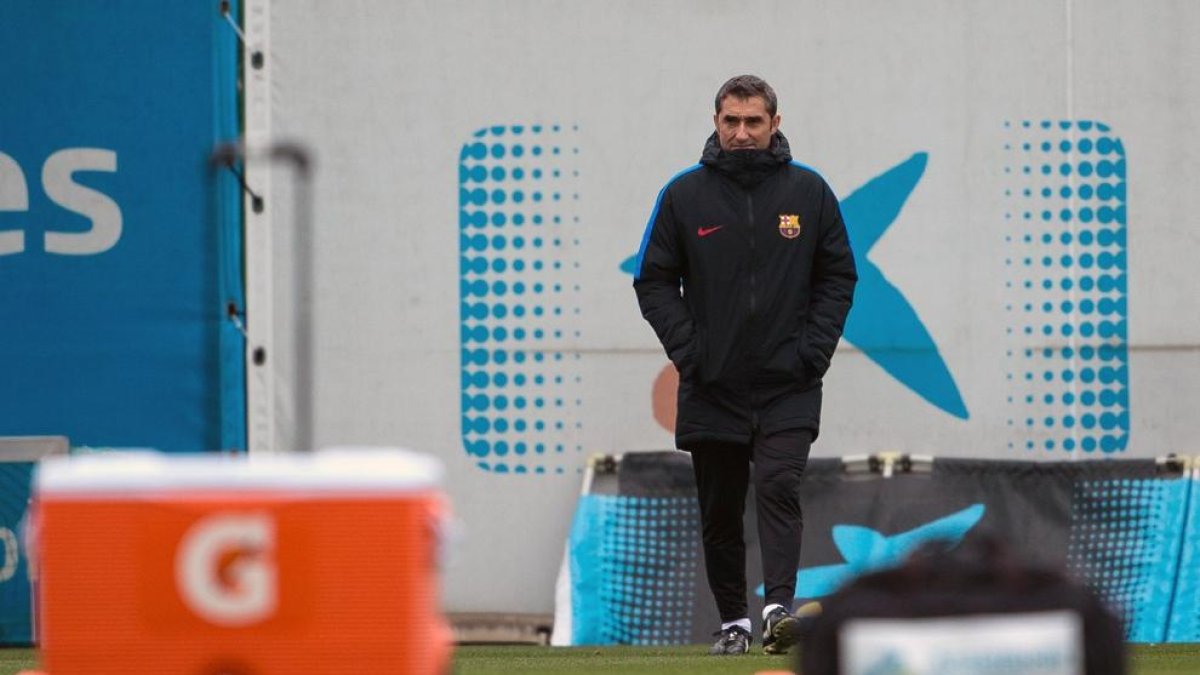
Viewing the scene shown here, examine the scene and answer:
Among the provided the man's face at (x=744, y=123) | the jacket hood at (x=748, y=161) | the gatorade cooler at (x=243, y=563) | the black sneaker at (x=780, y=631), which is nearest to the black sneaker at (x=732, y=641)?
the black sneaker at (x=780, y=631)

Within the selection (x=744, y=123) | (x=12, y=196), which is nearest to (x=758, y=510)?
(x=744, y=123)

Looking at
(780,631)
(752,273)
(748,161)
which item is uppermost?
(748,161)

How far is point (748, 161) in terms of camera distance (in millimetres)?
7180

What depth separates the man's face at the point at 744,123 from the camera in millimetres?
7098

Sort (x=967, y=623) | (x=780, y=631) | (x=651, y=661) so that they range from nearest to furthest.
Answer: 1. (x=967, y=623)
2. (x=780, y=631)
3. (x=651, y=661)

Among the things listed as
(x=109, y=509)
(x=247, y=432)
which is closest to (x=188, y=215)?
(x=247, y=432)

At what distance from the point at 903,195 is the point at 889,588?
5929mm

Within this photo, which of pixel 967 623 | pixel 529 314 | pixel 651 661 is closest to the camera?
pixel 967 623

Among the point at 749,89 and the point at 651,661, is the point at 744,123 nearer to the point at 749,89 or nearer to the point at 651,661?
the point at 749,89

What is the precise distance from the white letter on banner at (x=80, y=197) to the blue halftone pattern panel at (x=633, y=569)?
2.12 m

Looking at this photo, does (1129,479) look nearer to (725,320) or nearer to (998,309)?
(998,309)

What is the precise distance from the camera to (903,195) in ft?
29.8

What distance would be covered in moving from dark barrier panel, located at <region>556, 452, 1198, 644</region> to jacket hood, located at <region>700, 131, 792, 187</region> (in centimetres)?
210

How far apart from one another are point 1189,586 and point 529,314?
8.98ft
